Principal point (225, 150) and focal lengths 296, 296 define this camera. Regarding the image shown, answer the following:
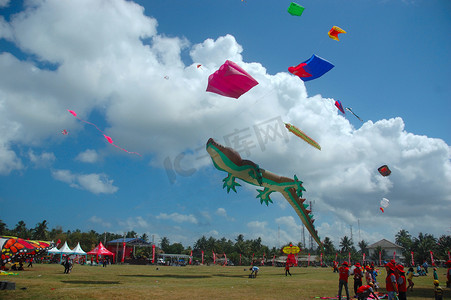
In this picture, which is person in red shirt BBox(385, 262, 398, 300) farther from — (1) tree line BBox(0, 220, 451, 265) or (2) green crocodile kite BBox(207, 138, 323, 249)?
(1) tree line BBox(0, 220, 451, 265)

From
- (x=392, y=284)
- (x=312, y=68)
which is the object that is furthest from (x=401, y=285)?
(x=312, y=68)

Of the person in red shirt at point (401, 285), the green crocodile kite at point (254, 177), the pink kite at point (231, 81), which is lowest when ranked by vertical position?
the person in red shirt at point (401, 285)

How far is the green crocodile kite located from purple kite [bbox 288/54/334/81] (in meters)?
9.10

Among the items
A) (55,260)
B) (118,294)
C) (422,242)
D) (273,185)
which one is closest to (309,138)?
(273,185)

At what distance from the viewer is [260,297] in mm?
14312

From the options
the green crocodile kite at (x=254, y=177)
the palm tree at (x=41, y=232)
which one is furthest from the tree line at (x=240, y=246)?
the green crocodile kite at (x=254, y=177)

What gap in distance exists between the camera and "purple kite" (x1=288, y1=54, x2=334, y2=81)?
61.8 feet

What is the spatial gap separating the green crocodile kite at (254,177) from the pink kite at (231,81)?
5769 millimetres

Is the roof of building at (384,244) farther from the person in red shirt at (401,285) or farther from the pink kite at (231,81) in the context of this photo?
the person in red shirt at (401,285)

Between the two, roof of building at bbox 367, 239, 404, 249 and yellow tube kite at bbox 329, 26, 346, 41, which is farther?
roof of building at bbox 367, 239, 404, 249

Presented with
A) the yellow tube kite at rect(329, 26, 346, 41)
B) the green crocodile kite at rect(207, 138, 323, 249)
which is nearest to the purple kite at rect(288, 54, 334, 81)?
the yellow tube kite at rect(329, 26, 346, 41)

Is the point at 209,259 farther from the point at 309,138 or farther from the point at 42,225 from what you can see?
the point at 309,138

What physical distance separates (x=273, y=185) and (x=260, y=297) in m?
17.3

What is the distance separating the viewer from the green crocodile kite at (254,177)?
25.4 meters
